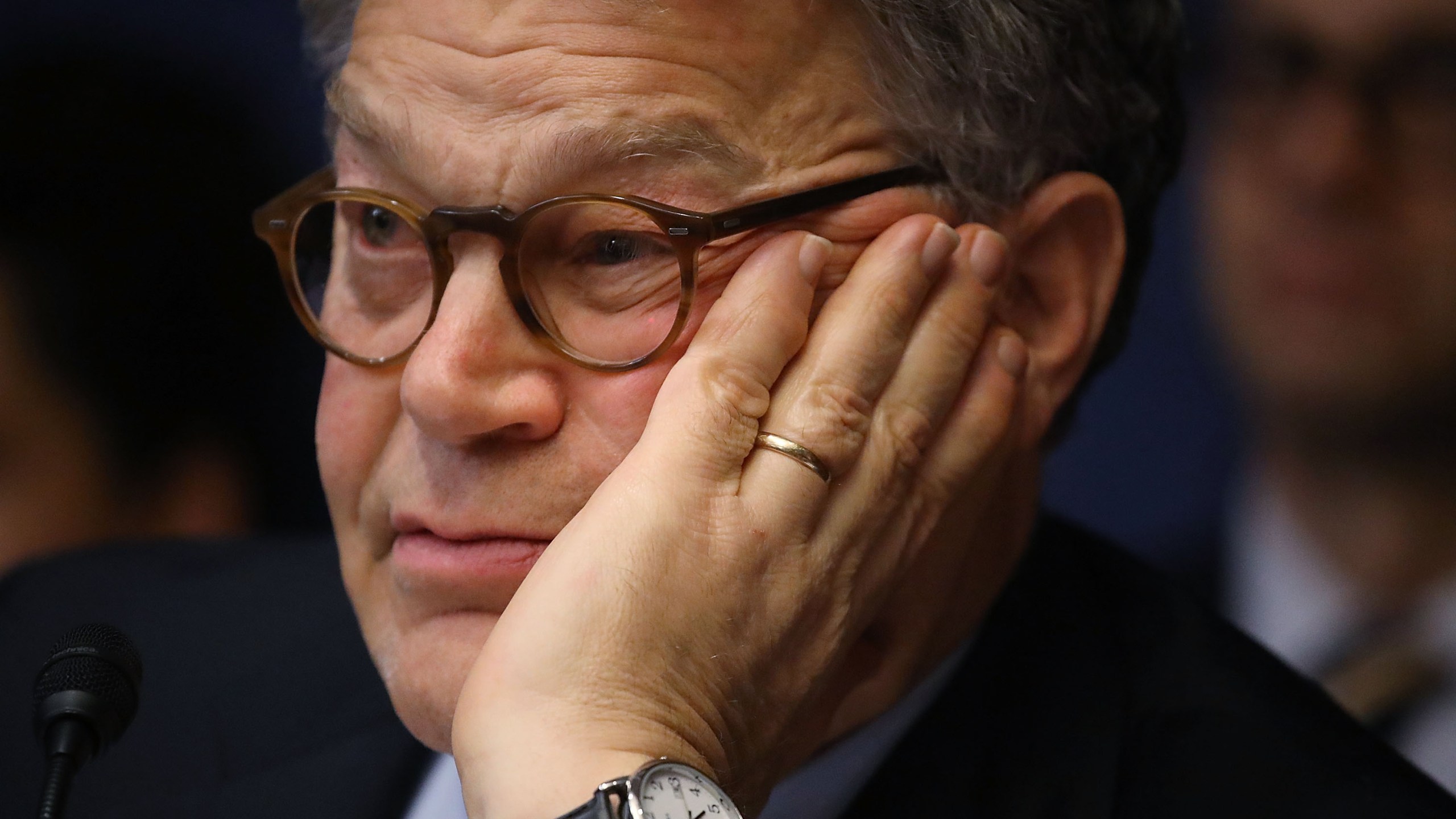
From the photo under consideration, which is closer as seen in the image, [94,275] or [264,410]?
[94,275]

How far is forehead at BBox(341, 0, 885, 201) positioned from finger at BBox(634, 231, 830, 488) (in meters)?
0.13

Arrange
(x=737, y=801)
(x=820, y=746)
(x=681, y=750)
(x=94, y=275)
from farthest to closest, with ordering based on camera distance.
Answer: (x=94, y=275)
(x=820, y=746)
(x=737, y=801)
(x=681, y=750)

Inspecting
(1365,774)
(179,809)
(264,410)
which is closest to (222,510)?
(264,410)

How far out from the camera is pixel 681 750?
4.79ft

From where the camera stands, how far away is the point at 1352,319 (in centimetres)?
307

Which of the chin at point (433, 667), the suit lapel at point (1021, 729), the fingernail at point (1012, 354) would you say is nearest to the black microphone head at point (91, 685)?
the chin at point (433, 667)

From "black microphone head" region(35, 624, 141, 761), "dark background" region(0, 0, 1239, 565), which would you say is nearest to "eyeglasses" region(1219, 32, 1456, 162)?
"dark background" region(0, 0, 1239, 565)

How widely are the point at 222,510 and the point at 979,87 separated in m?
2.44

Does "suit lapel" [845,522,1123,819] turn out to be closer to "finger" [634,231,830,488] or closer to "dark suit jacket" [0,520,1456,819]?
"dark suit jacket" [0,520,1456,819]

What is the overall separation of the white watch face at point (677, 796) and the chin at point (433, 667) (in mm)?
420

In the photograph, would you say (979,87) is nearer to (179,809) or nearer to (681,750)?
(681,750)

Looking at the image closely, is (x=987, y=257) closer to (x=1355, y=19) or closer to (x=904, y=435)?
(x=904, y=435)

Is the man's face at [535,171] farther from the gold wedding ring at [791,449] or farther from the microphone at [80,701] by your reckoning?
the microphone at [80,701]

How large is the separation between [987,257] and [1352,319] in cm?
168
